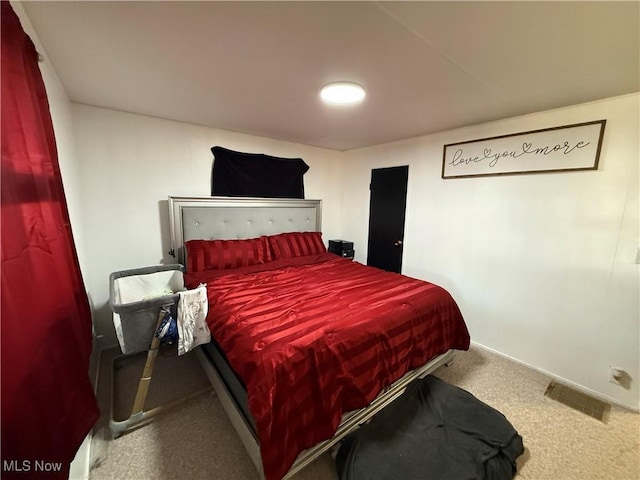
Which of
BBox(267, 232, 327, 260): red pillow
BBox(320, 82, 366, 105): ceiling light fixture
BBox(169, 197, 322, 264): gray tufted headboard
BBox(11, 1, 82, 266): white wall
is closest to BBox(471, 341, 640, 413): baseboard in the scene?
BBox(267, 232, 327, 260): red pillow

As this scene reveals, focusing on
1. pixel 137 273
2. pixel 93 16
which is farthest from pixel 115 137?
pixel 93 16

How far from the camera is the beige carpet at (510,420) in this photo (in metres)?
1.40

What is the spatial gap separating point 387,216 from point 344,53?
2.35m

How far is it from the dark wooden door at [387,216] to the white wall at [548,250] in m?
0.21

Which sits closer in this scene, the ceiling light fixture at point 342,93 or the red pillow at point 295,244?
the ceiling light fixture at point 342,93

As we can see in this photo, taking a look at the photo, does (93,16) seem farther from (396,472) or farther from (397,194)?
(397,194)

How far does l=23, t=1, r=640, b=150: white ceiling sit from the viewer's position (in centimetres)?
107

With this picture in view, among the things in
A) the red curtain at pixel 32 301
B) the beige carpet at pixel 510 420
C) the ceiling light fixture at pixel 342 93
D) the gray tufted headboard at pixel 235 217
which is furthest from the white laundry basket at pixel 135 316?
the ceiling light fixture at pixel 342 93

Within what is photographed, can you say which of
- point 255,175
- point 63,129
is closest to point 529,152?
point 255,175

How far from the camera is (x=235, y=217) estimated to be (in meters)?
3.00

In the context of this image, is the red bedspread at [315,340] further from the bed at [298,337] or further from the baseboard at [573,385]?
the baseboard at [573,385]

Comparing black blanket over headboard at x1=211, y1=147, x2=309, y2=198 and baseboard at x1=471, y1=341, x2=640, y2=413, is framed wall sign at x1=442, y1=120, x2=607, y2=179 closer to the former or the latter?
baseboard at x1=471, y1=341, x2=640, y2=413

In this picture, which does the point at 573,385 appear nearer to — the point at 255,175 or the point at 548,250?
the point at 548,250

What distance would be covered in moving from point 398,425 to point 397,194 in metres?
2.53
